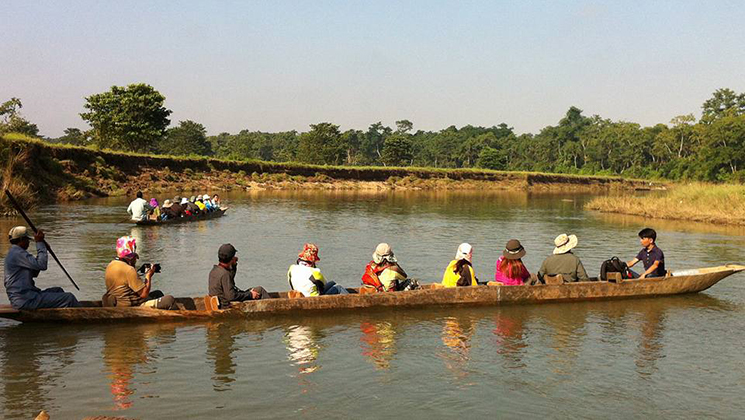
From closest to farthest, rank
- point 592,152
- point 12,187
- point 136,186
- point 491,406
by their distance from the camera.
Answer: point 491,406
point 12,187
point 136,186
point 592,152

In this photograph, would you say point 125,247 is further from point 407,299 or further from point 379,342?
point 407,299

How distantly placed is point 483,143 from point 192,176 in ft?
228

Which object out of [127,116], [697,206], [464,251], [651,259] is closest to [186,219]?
[464,251]

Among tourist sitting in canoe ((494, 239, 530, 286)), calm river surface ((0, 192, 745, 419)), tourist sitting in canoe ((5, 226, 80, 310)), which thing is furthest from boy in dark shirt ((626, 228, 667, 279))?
tourist sitting in canoe ((5, 226, 80, 310))

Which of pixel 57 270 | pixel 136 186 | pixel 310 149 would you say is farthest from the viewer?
pixel 310 149

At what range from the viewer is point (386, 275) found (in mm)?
11859

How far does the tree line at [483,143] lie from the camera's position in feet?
216

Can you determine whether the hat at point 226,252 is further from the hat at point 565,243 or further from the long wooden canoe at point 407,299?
the hat at point 565,243

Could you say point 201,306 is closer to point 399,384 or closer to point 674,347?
point 399,384

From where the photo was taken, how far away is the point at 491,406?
7.60 m

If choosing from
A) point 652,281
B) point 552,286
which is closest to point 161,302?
point 552,286

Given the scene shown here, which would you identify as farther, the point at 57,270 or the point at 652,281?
the point at 57,270

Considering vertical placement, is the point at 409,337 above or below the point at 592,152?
below

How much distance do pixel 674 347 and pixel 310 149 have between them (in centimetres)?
8542
